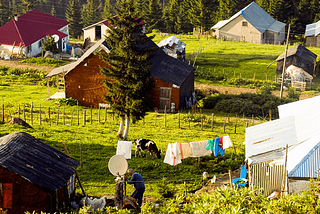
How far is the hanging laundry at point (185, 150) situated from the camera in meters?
22.8

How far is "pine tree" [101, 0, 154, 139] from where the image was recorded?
26.8 meters

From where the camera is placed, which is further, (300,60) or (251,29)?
(251,29)

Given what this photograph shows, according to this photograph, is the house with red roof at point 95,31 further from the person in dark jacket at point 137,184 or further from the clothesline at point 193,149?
the person in dark jacket at point 137,184

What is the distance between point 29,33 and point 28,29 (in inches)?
54.6

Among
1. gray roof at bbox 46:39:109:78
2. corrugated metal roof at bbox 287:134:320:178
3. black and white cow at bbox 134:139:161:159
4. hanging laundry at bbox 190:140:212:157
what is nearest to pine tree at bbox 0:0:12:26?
gray roof at bbox 46:39:109:78

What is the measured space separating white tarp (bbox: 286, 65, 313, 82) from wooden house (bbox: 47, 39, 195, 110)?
1499 centimetres

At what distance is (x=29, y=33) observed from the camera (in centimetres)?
5966

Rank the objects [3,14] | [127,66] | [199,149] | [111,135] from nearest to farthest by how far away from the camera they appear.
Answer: [199,149] → [127,66] → [111,135] → [3,14]

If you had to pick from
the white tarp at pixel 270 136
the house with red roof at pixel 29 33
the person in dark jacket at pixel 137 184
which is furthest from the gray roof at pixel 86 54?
the person in dark jacket at pixel 137 184

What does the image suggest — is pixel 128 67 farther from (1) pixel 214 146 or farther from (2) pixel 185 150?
(1) pixel 214 146

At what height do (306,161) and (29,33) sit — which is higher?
(29,33)

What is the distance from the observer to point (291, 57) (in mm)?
50656

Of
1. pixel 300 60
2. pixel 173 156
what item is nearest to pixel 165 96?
pixel 173 156

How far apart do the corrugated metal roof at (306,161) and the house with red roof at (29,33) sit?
46.2m
